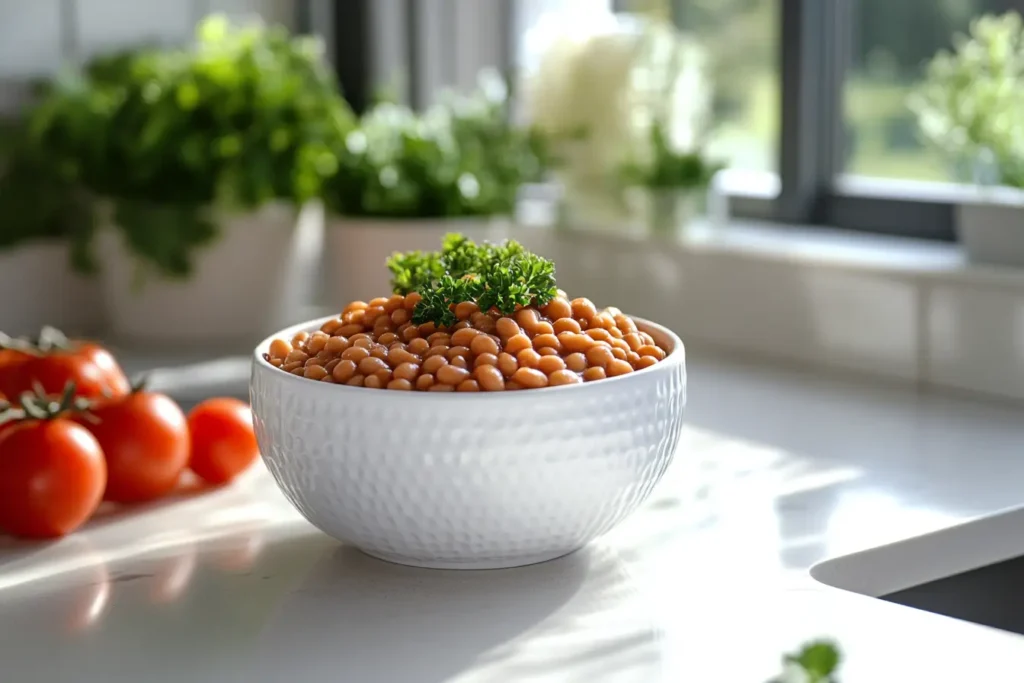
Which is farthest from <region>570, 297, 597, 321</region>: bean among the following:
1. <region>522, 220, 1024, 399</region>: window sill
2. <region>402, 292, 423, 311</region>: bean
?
<region>522, 220, 1024, 399</region>: window sill

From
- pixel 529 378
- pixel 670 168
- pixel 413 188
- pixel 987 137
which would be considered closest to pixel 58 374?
pixel 529 378

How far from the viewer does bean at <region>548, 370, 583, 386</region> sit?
2.70 feet

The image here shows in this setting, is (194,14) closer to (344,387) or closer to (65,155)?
(65,155)

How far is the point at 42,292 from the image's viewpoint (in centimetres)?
186

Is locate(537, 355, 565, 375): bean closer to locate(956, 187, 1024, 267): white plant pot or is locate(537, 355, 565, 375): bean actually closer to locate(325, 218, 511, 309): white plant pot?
locate(956, 187, 1024, 267): white plant pot

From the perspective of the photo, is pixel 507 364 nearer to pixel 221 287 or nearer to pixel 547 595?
pixel 547 595

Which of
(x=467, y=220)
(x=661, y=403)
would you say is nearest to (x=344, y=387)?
(x=661, y=403)

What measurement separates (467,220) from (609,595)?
944 mm

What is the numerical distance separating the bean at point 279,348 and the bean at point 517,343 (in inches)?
7.1

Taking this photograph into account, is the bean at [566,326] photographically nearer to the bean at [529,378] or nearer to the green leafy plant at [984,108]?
the bean at [529,378]

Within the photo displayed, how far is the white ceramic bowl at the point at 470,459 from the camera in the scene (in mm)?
803

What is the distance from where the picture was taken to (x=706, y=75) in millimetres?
1867

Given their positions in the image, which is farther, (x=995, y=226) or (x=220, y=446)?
(x=995, y=226)

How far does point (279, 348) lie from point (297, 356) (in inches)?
2.1
